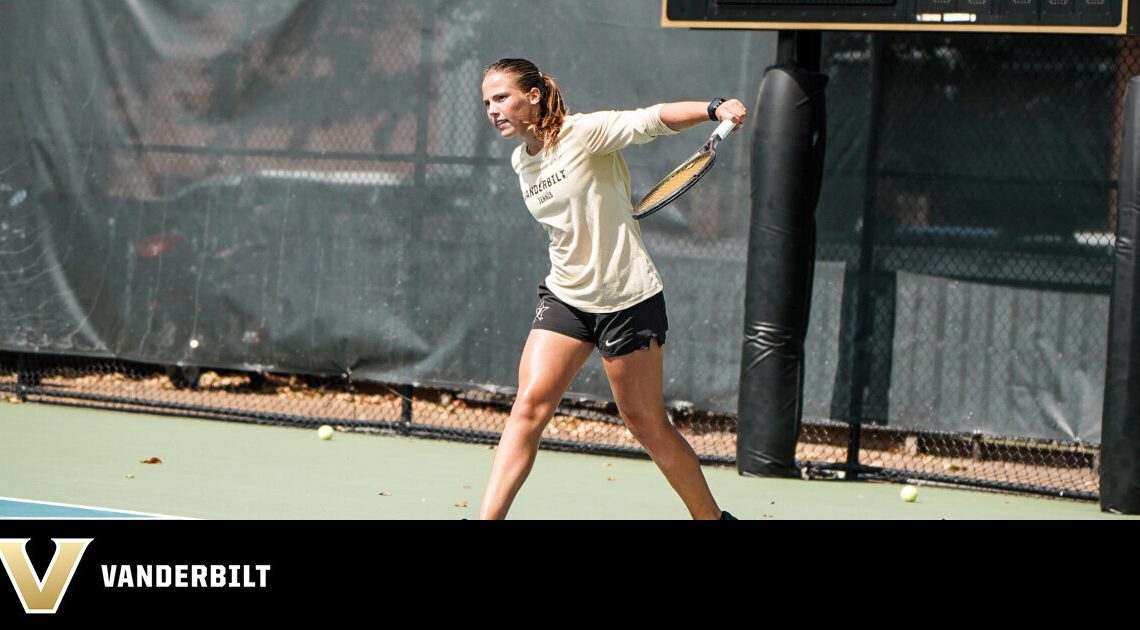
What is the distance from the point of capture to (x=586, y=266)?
190 inches

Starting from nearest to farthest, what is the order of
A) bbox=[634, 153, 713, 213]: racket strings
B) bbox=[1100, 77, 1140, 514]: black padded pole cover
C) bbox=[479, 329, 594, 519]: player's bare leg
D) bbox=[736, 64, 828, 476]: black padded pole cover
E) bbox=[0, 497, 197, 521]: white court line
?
bbox=[479, 329, 594, 519]: player's bare leg < bbox=[634, 153, 713, 213]: racket strings < bbox=[0, 497, 197, 521]: white court line < bbox=[1100, 77, 1140, 514]: black padded pole cover < bbox=[736, 64, 828, 476]: black padded pole cover

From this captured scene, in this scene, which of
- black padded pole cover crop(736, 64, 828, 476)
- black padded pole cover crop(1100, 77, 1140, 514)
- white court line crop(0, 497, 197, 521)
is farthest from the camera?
black padded pole cover crop(736, 64, 828, 476)

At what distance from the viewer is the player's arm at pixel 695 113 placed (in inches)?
175

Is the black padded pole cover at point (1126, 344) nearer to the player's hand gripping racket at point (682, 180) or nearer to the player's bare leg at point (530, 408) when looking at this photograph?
the player's hand gripping racket at point (682, 180)

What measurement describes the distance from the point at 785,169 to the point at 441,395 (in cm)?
291

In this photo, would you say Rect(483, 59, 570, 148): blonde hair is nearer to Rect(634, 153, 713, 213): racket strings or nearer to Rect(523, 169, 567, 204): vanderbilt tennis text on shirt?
Rect(523, 169, 567, 204): vanderbilt tennis text on shirt

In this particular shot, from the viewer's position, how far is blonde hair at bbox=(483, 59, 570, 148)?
479cm

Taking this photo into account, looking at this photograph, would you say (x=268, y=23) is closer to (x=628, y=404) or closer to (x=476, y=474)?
(x=476, y=474)

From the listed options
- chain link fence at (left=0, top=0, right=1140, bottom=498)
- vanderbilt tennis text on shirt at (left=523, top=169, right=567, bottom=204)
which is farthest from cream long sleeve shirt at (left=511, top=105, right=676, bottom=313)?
chain link fence at (left=0, top=0, right=1140, bottom=498)

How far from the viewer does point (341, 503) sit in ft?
20.3

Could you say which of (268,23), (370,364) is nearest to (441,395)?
(370,364)
